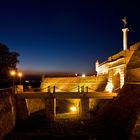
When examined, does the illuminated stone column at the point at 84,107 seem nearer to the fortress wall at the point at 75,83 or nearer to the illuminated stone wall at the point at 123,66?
the illuminated stone wall at the point at 123,66

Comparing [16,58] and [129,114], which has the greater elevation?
[16,58]

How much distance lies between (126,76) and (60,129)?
9.69 m

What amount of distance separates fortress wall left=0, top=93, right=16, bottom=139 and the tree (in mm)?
11259

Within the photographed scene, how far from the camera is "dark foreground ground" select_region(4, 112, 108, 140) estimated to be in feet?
67.9

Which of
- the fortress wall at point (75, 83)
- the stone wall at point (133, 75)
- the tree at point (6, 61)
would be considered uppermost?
the tree at point (6, 61)

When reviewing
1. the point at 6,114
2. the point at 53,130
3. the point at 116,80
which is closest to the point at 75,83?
the point at 116,80

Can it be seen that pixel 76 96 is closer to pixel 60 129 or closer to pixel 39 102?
pixel 60 129

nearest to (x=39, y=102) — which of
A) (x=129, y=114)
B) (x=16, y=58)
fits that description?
(x=16, y=58)

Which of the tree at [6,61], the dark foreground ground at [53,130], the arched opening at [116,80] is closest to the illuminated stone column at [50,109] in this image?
the dark foreground ground at [53,130]

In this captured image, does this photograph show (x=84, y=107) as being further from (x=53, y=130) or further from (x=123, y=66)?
(x=123, y=66)

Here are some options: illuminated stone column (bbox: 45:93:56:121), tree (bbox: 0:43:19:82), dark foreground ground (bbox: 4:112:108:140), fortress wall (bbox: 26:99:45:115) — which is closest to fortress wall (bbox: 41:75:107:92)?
fortress wall (bbox: 26:99:45:115)

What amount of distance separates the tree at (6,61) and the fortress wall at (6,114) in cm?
1126

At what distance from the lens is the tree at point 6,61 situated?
3600 centimetres

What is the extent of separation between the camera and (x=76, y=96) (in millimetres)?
26875
